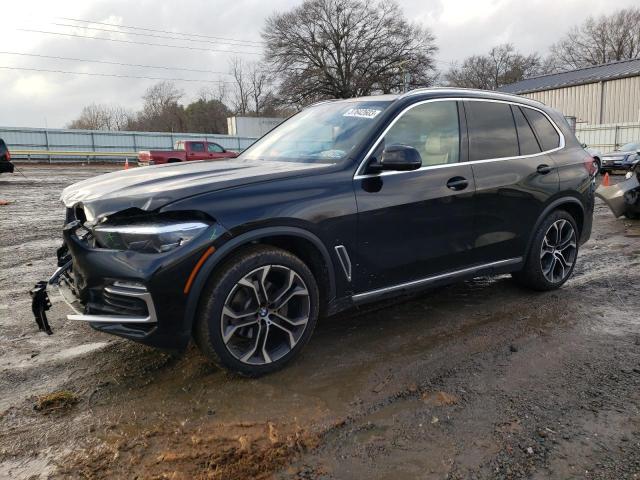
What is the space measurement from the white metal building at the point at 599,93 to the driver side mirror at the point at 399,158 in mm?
36863

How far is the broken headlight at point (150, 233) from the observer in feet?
9.43

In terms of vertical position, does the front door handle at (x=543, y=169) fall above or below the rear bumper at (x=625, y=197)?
above

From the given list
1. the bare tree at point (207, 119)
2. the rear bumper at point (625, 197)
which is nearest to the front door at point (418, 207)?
the rear bumper at point (625, 197)

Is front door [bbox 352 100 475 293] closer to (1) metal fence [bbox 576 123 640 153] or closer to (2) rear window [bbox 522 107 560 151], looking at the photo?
(2) rear window [bbox 522 107 560 151]

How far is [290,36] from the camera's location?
4947 cm

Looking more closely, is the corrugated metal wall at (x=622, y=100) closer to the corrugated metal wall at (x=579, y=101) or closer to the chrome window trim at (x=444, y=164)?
the corrugated metal wall at (x=579, y=101)

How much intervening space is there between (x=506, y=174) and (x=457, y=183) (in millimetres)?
633

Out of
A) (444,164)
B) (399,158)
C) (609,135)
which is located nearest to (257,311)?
(399,158)

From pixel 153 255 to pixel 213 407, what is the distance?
0.93 metres

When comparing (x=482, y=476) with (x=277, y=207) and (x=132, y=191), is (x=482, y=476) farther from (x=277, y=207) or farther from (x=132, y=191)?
(x=132, y=191)

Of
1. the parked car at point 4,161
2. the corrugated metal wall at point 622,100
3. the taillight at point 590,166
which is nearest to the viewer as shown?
the taillight at point 590,166

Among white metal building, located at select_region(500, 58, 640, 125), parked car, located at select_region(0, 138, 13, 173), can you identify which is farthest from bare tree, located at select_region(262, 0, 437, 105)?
parked car, located at select_region(0, 138, 13, 173)

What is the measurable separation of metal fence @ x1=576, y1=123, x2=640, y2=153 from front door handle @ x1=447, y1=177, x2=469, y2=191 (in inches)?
1144

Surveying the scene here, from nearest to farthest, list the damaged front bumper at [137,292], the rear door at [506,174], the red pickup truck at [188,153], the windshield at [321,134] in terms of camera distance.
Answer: the damaged front bumper at [137,292] → the windshield at [321,134] → the rear door at [506,174] → the red pickup truck at [188,153]
